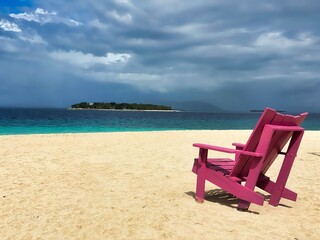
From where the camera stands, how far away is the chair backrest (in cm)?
394

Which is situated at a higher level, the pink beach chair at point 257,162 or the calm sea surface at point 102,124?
the pink beach chair at point 257,162

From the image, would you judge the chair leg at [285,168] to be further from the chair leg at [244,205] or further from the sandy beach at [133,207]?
the chair leg at [244,205]

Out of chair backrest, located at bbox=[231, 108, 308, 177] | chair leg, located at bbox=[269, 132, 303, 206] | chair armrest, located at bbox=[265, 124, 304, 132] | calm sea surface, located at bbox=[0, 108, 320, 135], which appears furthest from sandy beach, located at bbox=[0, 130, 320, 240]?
calm sea surface, located at bbox=[0, 108, 320, 135]

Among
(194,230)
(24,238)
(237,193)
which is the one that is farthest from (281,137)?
(24,238)

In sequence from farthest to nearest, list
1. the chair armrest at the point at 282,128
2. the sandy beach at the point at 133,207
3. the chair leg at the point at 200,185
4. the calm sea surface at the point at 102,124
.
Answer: the calm sea surface at the point at 102,124 → the chair leg at the point at 200,185 → the chair armrest at the point at 282,128 → the sandy beach at the point at 133,207

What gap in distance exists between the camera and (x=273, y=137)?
4102mm

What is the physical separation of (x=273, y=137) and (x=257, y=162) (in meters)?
0.39

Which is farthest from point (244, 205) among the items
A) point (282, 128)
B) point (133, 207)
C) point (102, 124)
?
point (102, 124)

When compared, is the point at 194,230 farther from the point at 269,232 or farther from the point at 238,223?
the point at 269,232

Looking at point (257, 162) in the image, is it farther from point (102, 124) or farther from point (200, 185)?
point (102, 124)

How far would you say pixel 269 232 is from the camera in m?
3.65

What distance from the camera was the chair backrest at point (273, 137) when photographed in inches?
155

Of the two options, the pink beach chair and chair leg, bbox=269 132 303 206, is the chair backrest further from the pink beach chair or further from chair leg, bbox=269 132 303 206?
chair leg, bbox=269 132 303 206

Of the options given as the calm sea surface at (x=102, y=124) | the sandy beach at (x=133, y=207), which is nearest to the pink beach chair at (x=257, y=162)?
the sandy beach at (x=133, y=207)
